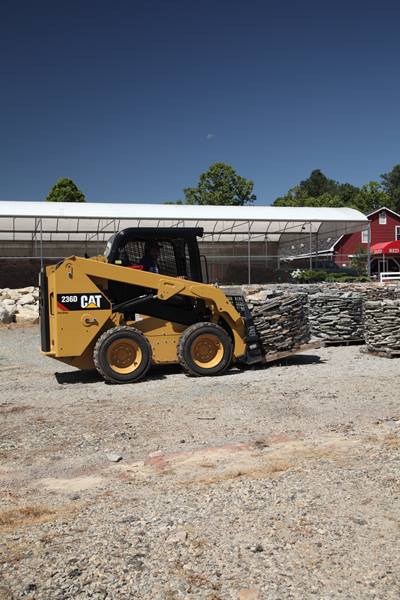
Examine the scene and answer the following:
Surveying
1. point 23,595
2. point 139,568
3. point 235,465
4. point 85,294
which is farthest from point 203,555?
point 85,294

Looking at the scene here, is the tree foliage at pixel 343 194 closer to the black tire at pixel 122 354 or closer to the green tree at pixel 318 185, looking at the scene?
the green tree at pixel 318 185

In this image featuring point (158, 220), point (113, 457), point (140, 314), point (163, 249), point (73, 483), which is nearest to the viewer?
point (73, 483)

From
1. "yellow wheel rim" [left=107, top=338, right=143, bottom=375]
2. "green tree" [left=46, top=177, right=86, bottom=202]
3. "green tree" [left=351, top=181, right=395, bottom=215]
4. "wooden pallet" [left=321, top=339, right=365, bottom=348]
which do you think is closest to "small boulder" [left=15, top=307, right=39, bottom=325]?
"wooden pallet" [left=321, top=339, right=365, bottom=348]

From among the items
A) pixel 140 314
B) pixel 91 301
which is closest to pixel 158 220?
pixel 140 314

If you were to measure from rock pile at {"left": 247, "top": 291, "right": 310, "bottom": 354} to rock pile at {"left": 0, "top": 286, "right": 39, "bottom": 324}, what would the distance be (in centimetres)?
1114

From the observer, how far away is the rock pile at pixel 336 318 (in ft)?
43.4

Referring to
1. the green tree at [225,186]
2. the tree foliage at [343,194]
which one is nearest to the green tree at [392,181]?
the tree foliage at [343,194]

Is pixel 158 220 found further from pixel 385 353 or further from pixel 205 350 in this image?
pixel 205 350

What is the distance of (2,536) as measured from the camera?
3908mm

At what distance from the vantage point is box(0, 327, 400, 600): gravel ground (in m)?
3.32

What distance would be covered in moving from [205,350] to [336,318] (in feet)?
15.1

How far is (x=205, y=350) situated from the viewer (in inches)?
392

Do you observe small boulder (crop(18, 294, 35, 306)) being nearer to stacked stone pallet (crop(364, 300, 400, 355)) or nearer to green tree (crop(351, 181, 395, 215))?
stacked stone pallet (crop(364, 300, 400, 355))

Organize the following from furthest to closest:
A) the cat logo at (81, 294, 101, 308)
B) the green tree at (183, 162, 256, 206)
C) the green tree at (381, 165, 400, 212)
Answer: the green tree at (381, 165, 400, 212) → the green tree at (183, 162, 256, 206) → the cat logo at (81, 294, 101, 308)
